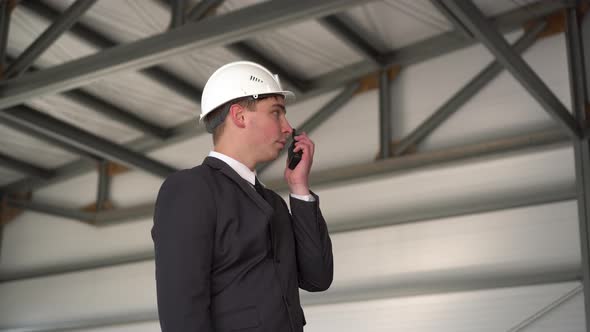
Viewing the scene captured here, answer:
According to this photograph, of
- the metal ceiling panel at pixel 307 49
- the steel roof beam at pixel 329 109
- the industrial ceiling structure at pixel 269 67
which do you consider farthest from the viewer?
the steel roof beam at pixel 329 109

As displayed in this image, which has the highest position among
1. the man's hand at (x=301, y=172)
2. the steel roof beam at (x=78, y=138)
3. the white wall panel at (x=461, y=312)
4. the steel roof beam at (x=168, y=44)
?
the steel roof beam at (x=78, y=138)

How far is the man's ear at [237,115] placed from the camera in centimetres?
359

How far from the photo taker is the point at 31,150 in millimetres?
14922

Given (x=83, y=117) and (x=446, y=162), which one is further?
(x=83, y=117)

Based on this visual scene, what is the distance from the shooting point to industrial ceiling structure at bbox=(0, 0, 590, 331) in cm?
873

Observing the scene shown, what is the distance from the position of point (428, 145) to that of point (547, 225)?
2142 millimetres

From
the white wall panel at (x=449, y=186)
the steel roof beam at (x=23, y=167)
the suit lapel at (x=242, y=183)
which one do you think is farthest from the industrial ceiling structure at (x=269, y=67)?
the suit lapel at (x=242, y=183)

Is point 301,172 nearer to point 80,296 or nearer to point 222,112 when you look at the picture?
point 222,112

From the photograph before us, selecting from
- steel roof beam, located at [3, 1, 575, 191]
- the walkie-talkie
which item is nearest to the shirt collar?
the walkie-talkie

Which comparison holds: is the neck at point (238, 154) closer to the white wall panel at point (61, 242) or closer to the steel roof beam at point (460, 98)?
the steel roof beam at point (460, 98)

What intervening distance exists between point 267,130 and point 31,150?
12.3 m

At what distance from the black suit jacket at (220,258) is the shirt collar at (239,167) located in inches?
A: 1.7

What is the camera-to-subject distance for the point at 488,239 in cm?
1048

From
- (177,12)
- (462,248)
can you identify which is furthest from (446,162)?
(177,12)
